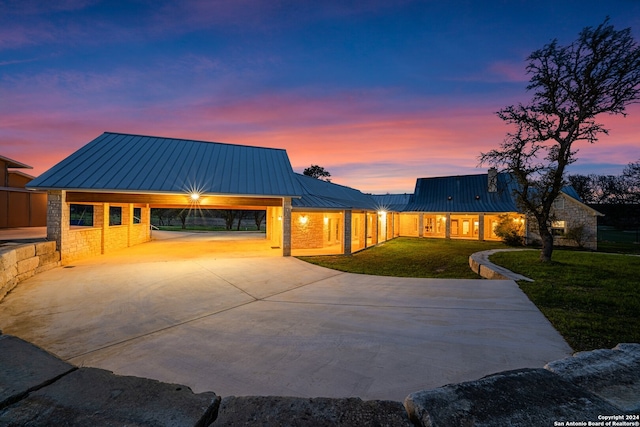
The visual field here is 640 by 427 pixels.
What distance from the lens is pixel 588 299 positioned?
6.85 meters

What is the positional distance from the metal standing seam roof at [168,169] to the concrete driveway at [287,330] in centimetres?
452

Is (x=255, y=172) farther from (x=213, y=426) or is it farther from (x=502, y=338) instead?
(x=213, y=426)

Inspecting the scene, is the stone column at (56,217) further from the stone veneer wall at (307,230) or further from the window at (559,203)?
the window at (559,203)

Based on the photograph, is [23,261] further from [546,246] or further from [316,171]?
[316,171]

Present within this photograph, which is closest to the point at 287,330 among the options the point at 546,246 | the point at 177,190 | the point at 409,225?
the point at 177,190

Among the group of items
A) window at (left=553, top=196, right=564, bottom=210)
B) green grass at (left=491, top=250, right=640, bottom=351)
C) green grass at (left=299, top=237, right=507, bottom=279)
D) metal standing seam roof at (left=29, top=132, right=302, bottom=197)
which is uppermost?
metal standing seam roof at (left=29, top=132, right=302, bottom=197)

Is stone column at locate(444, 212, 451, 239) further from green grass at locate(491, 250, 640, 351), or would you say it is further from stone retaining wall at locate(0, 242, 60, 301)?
stone retaining wall at locate(0, 242, 60, 301)

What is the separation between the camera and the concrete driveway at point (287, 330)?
3.63 m

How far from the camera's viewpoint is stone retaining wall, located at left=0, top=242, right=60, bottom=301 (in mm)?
7404

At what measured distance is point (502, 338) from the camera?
471 centimetres

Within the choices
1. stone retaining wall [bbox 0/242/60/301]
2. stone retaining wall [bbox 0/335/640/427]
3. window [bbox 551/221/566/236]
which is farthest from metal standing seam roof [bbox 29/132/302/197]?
window [bbox 551/221/566/236]

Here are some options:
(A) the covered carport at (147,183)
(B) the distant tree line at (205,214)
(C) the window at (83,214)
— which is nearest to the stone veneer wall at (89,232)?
(A) the covered carport at (147,183)

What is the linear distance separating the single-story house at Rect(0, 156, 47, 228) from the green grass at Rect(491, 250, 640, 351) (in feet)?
87.4

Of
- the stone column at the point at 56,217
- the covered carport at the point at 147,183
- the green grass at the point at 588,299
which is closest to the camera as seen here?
the green grass at the point at 588,299
